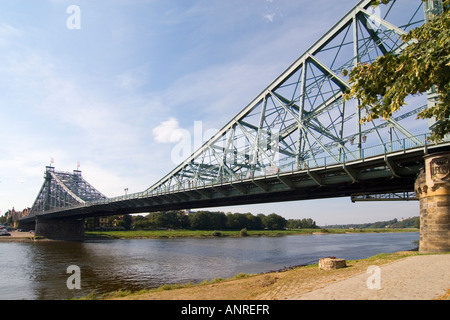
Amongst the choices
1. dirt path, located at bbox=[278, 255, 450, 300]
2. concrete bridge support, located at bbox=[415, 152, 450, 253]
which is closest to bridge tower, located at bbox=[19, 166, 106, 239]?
concrete bridge support, located at bbox=[415, 152, 450, 253]

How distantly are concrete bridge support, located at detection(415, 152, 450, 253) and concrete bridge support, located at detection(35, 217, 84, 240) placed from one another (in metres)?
84.7

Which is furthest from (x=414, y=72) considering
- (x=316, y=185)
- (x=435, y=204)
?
(x=316, y=185)

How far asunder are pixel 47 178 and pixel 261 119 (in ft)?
331

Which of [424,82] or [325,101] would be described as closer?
[424,82]

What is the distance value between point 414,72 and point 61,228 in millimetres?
94906

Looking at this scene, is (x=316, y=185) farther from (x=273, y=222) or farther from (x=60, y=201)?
(x=273, y=222)

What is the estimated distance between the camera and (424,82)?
26.1 ft

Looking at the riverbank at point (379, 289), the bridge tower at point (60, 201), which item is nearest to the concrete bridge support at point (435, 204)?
the riverbank at point (379, 289)

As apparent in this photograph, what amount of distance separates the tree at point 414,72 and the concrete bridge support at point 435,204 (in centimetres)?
1049

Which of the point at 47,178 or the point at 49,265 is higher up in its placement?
the point at 47,178
